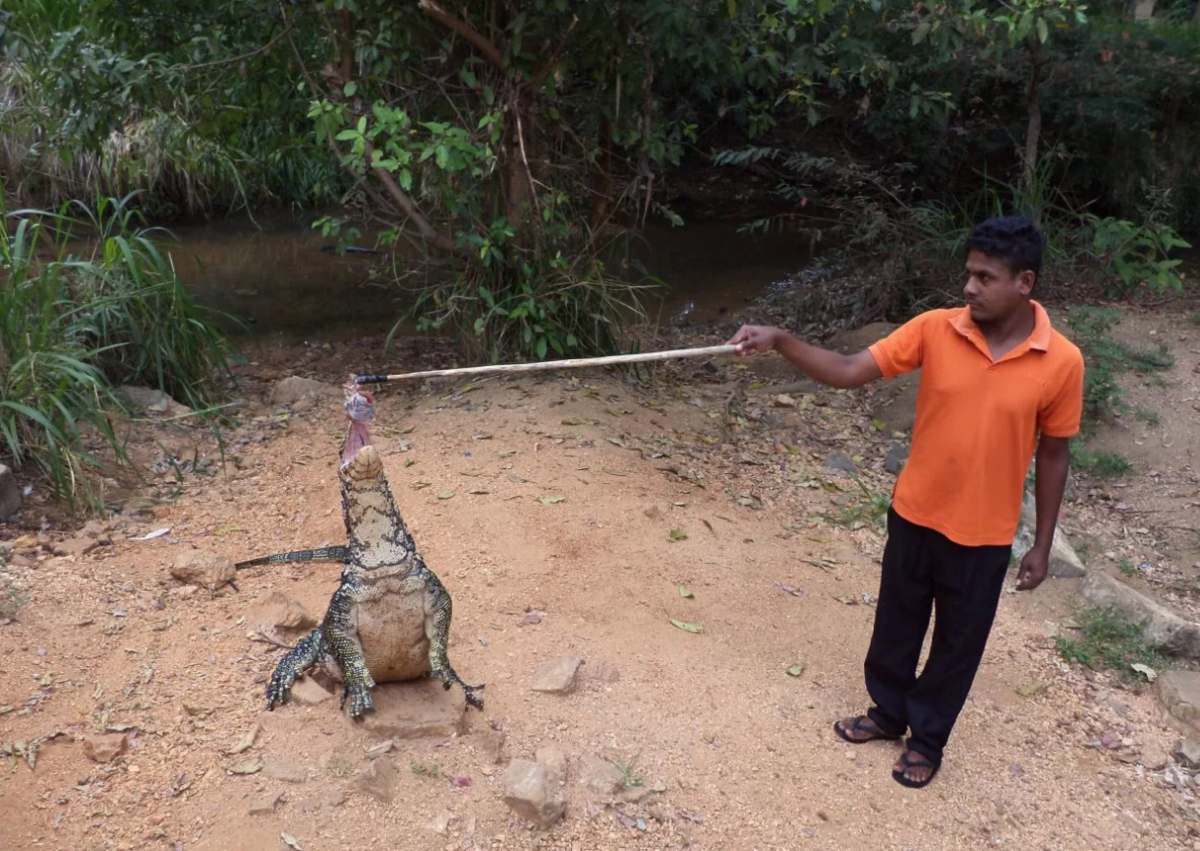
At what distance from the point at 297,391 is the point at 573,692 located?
10.5 ft

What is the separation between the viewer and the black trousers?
281 cm

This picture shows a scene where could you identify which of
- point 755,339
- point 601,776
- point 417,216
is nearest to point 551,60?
point 417,216

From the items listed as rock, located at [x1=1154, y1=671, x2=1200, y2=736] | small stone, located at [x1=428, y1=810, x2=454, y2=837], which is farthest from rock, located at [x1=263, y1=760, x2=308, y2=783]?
rock, located at [x1=1154, y1=671, x2=1200, y2=736]

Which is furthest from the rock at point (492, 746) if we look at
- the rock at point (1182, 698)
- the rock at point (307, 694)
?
the rock at point (1182, 698)

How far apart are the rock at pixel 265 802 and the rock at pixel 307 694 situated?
1.04 feet

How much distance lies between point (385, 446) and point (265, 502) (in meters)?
0.62

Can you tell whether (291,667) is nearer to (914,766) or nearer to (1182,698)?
(914,766)

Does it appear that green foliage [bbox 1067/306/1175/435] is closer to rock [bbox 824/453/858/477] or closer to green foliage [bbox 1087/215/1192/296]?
green foliage [bbox 1087/215/1192/296]

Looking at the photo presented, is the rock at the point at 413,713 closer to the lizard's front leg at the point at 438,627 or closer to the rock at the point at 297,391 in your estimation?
the lizard's front leg at the point at 438,627

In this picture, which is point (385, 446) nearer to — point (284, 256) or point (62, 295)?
point (62, 295)

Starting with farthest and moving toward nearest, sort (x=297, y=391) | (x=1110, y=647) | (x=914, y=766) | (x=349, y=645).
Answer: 1. (x=297, y=391)
2. (x=1110, y=647)
3. (x=914, y=766)
4. (x=349, y=645)

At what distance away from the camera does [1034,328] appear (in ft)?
8.70

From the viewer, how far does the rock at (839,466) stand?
17.1 feet

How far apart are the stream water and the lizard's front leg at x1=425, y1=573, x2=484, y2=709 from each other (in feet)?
15.8
